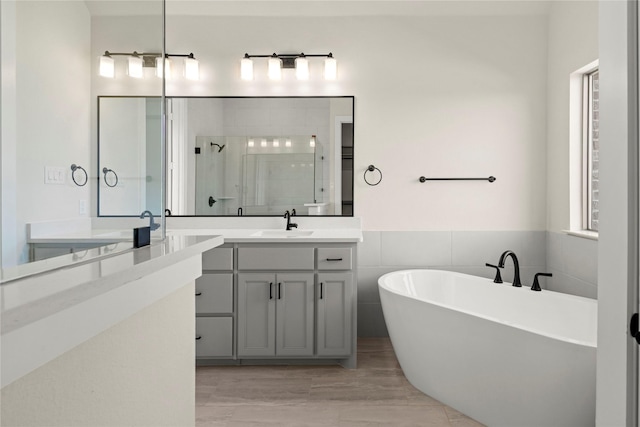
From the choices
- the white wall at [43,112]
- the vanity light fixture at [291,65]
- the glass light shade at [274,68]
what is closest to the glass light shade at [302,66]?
the vanity light fixture at [291,65]

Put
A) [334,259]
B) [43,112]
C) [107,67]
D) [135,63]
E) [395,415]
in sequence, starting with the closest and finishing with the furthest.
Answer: [43,112]
[107,67]
[135,63]
[395,415]
[334,259]

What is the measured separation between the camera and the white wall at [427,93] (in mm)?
3410

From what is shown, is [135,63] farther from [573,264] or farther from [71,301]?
[573,264]

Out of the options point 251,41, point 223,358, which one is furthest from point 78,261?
point 251,41

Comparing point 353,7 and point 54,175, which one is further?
point 353,7

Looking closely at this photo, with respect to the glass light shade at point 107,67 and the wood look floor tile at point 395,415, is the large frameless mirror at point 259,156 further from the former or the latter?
the glass light shade at point 107,67

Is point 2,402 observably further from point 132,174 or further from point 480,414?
point 480,414

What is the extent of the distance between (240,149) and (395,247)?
146 centimetres

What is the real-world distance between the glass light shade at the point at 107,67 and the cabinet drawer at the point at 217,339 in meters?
2.20

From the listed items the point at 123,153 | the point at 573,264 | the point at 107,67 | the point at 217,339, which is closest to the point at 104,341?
the point at 123,153

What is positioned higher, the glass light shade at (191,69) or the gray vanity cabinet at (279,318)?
the glass light shade at (191,69)

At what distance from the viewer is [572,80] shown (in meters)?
3.07

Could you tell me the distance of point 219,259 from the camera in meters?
2.89

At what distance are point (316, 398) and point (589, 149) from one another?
8.20 feet
